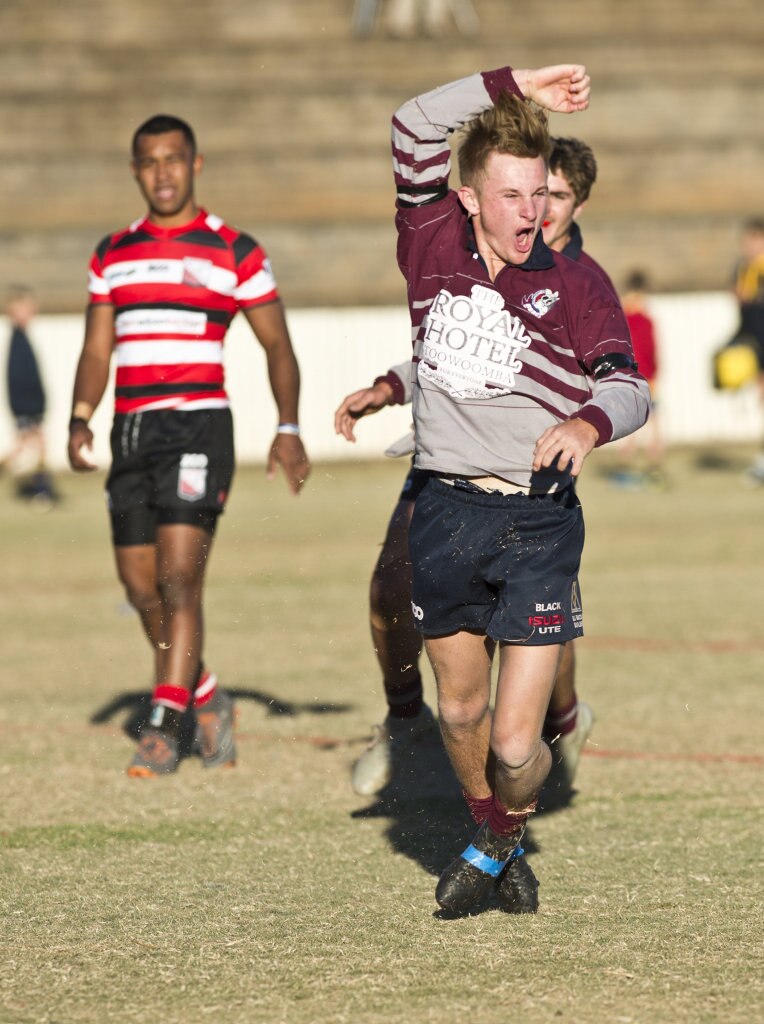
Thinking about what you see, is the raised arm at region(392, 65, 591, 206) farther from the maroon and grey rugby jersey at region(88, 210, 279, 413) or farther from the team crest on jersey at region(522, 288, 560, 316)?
the maroon and grey rugby jersey at region(88, 210, 279, 413)

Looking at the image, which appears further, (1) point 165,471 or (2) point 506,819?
(1) point 165,471

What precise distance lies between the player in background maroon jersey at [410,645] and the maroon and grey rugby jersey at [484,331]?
637 mm

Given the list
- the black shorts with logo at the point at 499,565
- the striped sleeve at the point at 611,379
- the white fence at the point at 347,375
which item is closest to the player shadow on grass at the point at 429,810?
the black shorts with logo at the point at 499,565

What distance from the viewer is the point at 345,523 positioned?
43.6ft

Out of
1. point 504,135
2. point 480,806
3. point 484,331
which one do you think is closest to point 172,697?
point 480,806

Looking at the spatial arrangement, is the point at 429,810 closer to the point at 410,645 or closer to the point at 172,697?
the point at 410,645

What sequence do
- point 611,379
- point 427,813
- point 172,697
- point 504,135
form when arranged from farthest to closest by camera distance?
point 172,697 < point 427,813 < point 504,135 < point 611,379

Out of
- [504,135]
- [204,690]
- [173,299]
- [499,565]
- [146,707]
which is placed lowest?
[146,707]

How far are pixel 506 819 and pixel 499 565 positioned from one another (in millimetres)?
644

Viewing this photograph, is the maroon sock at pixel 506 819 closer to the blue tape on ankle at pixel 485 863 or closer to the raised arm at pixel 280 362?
the blue tape on ankle at pixel 485 863

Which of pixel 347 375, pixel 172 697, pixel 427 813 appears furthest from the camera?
pixel 347 375

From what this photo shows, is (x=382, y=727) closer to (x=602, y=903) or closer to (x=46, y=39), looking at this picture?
(x=602, y=903)

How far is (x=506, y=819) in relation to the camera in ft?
13.1

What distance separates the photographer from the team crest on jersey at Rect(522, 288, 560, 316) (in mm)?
3852
